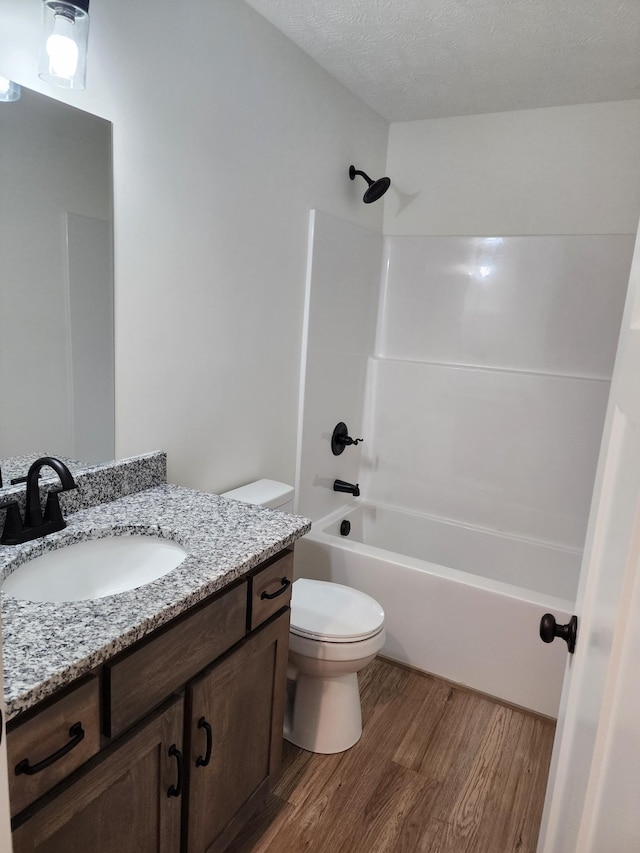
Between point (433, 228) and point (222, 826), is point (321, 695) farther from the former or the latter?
point (433, 228)

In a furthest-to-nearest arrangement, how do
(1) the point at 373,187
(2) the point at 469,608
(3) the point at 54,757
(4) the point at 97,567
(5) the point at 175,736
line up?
(1) the point at 373,187
(2) the point at 469,608
(4) the point at 97,567
(5) the point at 175,736
(3) the point at 54,757

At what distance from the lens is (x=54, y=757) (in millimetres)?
900

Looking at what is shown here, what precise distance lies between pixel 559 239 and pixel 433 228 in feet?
2.02

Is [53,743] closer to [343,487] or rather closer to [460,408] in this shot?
[343,487]

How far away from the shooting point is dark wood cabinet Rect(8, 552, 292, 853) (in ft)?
3.04

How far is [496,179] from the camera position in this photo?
275 cm

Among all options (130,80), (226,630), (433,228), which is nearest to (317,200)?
(433,228)

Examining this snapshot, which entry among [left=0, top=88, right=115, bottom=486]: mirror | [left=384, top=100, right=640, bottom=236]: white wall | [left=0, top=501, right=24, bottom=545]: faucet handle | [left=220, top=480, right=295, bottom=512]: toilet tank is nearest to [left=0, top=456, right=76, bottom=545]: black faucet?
[left=0, top=501, right=24, bottom=545]: faucet handle

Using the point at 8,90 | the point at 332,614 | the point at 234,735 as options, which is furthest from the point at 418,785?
the point at 8,90

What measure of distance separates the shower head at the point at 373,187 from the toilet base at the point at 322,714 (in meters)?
2.02

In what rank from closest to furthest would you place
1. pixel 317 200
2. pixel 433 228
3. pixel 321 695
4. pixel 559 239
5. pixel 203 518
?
pixel 203 518 → pixel 321 695 → pixel 317 200 → pixel 559 239 → pixel 433 228

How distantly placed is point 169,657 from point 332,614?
91 cm

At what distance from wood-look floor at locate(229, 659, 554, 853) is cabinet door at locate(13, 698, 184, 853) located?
54 centimetres

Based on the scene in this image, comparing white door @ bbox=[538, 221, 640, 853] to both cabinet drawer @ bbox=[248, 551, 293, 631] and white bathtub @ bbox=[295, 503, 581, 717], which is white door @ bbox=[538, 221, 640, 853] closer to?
cabinet drawer @ bbox=[248, 551, 293, 631]
